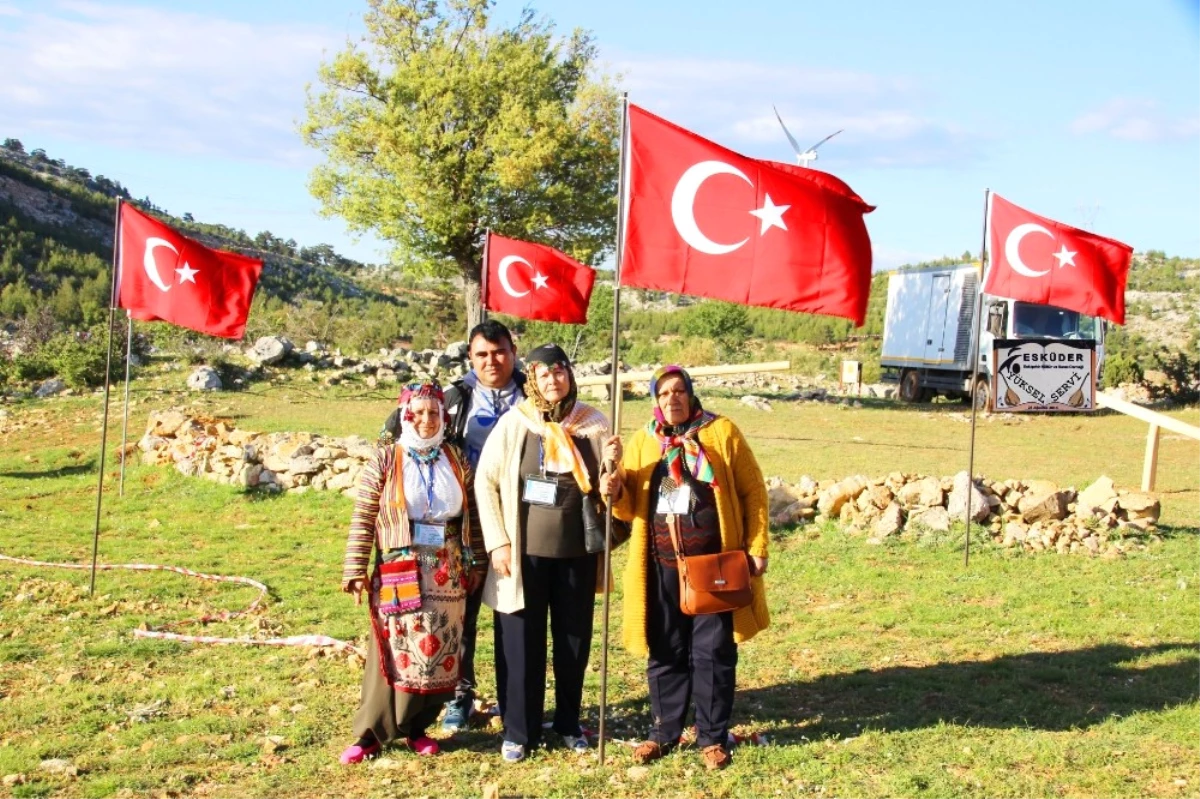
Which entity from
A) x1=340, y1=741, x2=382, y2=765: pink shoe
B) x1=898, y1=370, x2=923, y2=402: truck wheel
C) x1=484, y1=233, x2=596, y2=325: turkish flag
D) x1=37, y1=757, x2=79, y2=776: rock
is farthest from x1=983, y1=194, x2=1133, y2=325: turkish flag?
x1=898, y1=370, x2=923, y2=402: truck wheel

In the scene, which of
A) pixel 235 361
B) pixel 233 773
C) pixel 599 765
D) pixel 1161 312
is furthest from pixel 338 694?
pixel 1161 312

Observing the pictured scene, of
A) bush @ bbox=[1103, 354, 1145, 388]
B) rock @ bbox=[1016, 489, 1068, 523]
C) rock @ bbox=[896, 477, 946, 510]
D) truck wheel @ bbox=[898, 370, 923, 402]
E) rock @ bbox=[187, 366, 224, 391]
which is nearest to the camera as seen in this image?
rock @ bbox=[1016, 489, 1068, 523]

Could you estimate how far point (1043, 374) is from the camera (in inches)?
382

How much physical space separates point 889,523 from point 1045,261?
2762mm

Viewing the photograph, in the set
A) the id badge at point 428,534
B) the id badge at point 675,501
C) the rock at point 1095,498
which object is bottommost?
the rock at point 1095,498

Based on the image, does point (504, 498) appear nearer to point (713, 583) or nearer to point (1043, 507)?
point (713, 583)

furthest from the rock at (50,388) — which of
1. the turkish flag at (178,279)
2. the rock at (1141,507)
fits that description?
the rock at (1141,507)

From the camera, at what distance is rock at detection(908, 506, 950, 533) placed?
9.92m

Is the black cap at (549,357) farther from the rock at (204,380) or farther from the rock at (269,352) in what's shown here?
the rock at (269,352)

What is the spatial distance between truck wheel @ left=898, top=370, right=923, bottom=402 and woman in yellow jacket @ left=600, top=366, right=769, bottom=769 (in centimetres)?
2478

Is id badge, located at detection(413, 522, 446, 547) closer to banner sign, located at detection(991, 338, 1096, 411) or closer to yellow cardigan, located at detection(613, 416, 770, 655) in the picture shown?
yellow cardigan, located at detection(613, 416, 770, 655)

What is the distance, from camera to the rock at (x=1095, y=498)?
987 centimetres

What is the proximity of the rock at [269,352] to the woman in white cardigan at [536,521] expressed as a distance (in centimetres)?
2047

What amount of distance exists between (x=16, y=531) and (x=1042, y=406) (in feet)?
32.9
